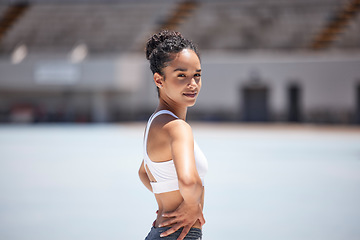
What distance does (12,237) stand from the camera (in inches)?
130

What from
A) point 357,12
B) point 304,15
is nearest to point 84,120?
point 304,15

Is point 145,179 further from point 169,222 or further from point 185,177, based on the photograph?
point 185,177

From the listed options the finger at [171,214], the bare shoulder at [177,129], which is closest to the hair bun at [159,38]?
the bare shoulder at [177,129]

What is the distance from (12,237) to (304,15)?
23043mm

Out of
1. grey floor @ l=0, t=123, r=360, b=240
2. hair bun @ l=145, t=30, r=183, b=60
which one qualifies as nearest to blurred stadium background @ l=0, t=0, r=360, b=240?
grey floor @ l=0, t=123, r=360, b=240

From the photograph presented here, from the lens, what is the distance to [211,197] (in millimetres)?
4840

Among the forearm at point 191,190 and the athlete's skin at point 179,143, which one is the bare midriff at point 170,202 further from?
the forearm at point 191,190

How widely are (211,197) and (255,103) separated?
18032 millimetres

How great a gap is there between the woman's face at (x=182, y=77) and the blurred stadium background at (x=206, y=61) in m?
20.3

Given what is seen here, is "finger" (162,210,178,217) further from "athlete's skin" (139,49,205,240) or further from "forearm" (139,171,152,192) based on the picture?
"forearm" (139,171,152,192)

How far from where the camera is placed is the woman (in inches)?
57.8

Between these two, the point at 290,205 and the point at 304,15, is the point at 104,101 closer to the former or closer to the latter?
the point at 304,15

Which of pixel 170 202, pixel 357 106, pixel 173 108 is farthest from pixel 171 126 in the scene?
pixel 357 106

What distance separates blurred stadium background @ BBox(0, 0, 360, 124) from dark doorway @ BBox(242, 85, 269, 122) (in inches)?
2.0
